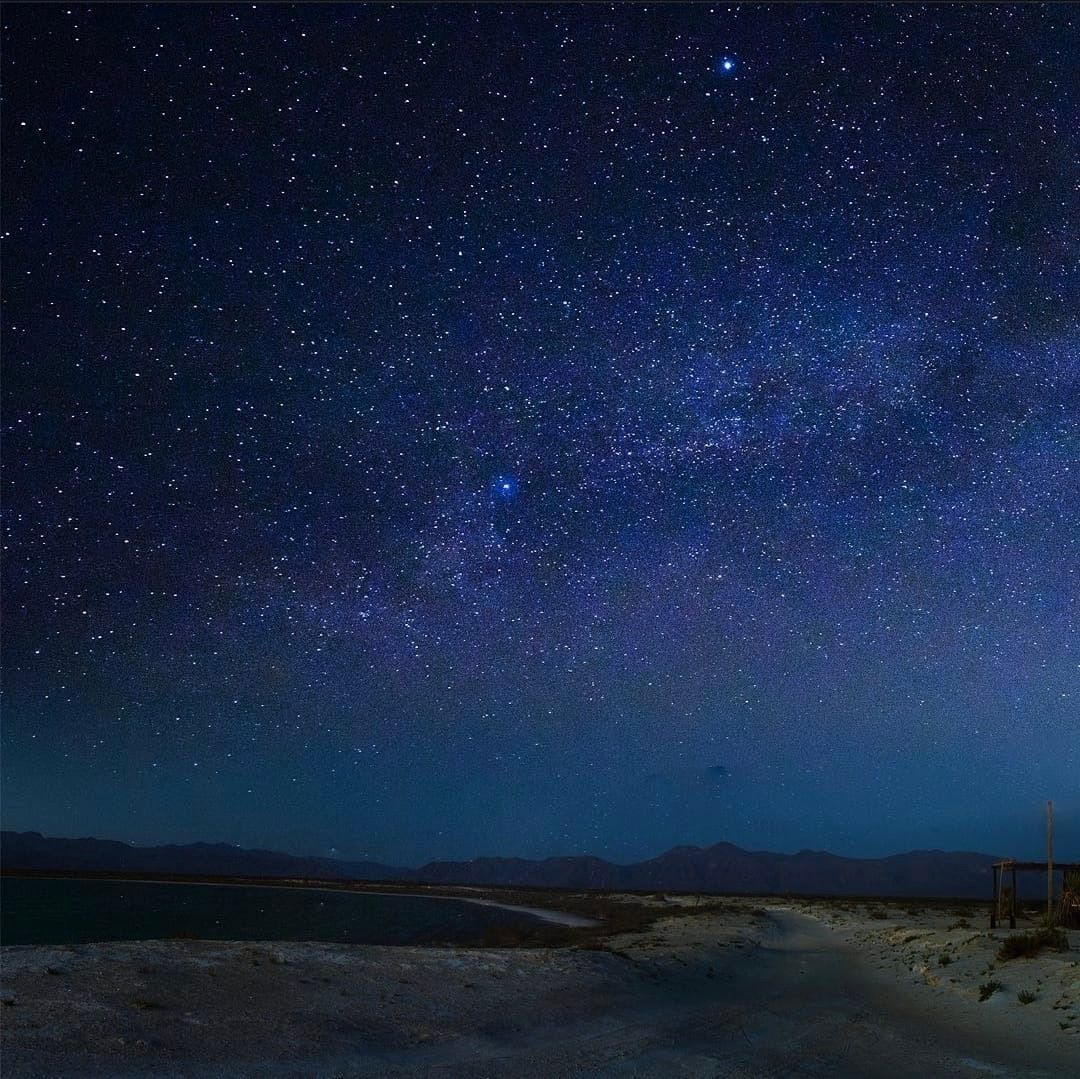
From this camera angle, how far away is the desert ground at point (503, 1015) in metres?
10.8

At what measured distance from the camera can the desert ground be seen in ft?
35.5

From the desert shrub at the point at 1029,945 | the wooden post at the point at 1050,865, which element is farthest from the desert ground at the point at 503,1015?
the wooden post at the point at 1050,865

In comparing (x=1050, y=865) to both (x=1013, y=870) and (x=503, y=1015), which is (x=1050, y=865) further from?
(x=503, y=1015)

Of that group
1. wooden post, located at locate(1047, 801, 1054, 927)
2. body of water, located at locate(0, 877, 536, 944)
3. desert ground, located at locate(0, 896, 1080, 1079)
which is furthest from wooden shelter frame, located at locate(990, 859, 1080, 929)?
body of water, located at locate(0, 877, 536, 944)

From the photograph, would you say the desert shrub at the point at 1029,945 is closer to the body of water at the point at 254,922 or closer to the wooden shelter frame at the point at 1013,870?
the wooden shelter frame at the point at 1013,870

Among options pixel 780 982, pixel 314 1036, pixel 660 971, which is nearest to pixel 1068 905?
pixel 780 982

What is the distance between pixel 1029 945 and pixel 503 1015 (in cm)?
1490

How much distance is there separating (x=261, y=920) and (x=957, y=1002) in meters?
66.0

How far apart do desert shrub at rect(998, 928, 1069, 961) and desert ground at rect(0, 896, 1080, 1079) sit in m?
0.72

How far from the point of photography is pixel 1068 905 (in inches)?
1251

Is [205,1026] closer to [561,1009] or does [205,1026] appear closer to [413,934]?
[561,1009]

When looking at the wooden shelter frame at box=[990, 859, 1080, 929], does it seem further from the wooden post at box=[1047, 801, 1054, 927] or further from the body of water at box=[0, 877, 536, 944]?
the body of water at box=[0, 877, 536, 944]

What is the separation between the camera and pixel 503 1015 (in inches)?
557

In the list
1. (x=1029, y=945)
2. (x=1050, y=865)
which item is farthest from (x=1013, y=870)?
(x=1029, y=945)
